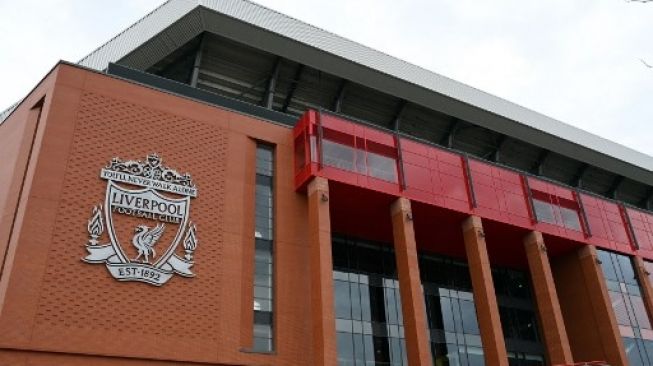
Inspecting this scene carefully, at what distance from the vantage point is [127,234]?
26.8 metres

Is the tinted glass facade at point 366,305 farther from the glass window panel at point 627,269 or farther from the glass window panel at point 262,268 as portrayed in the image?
the glass window panel at point 627,269

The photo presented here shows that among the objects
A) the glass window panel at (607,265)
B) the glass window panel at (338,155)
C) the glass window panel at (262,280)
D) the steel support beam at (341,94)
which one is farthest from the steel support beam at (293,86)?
the glass window panel at (607,265)

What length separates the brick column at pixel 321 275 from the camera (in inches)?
1072

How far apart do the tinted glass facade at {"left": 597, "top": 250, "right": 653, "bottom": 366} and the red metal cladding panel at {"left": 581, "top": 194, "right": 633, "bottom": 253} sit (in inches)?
30.2

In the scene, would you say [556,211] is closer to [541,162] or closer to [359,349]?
[541,162]

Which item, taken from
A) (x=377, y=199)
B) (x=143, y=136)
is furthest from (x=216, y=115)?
(x=377, y=199)

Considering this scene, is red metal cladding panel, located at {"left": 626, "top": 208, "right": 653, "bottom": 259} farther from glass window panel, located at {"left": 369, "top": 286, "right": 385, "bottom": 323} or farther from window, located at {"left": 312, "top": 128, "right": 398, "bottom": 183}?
window, located at {"left": 312, "top": 128, "right": 398, "bottom": 183}

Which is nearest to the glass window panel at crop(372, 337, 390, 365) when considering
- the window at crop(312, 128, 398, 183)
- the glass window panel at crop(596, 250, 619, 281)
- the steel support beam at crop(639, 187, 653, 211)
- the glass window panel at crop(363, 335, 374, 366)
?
the glass window panel at crop(363, 335, 374, 366)

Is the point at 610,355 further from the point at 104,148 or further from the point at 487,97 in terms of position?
the point at 104,148

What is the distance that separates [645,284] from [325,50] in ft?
94.6

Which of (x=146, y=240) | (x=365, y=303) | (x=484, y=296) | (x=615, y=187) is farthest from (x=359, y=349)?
(x=615, y=187)

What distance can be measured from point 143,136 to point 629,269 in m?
36.0

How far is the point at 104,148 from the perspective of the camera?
1115 inches

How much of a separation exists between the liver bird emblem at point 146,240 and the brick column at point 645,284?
115 ft
